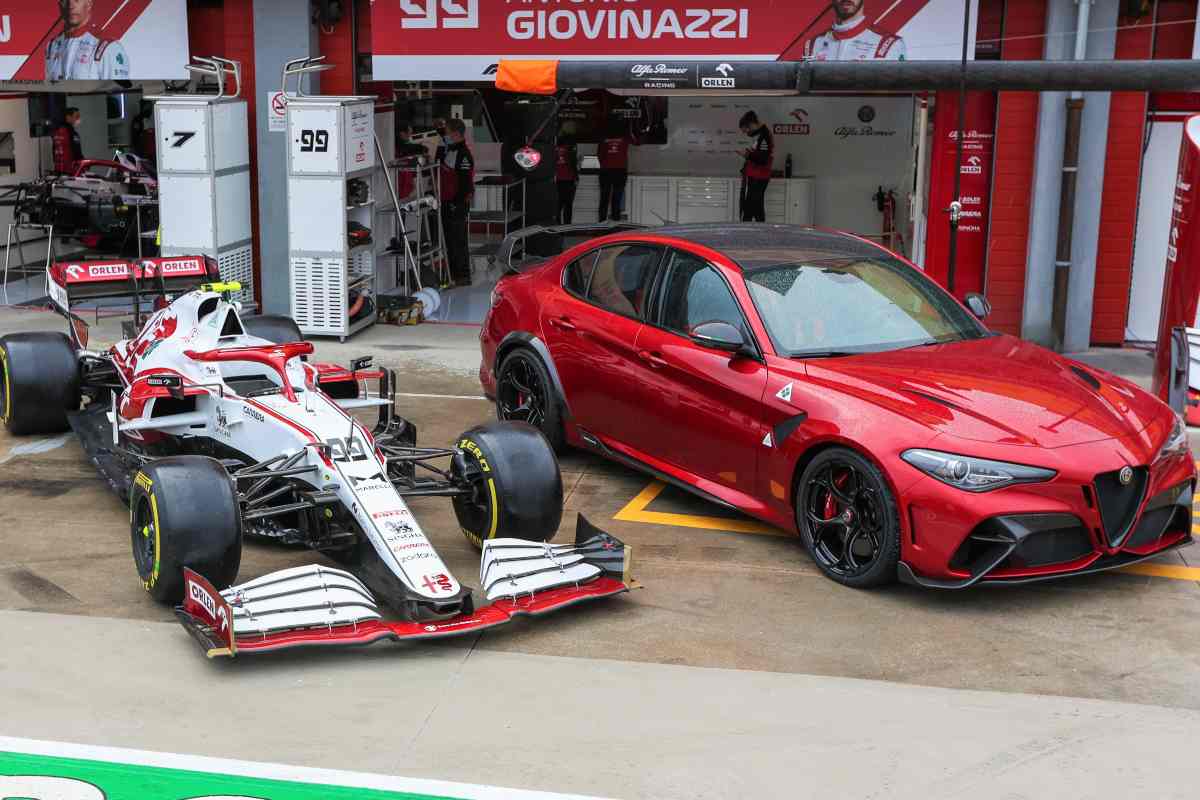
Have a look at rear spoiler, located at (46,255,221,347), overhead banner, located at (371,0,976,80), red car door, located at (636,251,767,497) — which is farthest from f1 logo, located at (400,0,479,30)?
red car door, located at (636,251,767,497)

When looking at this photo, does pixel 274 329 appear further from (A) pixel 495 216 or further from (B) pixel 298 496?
(A) pixel 495 216

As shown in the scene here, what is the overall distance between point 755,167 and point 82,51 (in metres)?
7.62

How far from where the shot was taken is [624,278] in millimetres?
8281

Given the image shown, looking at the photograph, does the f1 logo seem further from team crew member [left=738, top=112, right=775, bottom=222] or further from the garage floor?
the garage floor

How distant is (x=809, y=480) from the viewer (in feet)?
22.3

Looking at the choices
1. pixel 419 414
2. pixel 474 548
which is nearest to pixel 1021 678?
pixel 474 548

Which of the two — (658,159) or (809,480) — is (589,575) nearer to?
(809,480)

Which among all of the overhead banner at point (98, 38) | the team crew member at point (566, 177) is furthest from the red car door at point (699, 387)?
the team crew member at point (566, 177)

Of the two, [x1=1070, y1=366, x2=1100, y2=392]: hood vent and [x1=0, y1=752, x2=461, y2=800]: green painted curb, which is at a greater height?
[x1=1070, y1=366, x2=1100, y2=392]: hood vent

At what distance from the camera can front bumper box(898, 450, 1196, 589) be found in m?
6.16

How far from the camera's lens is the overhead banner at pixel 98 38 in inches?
527

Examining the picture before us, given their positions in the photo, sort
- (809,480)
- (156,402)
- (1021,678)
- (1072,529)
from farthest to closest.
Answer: (156,402), (809,480), (1072,529), (1021,678)

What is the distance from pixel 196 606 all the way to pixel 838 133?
13609mm

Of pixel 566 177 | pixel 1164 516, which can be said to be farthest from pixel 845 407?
pixel 566 177
